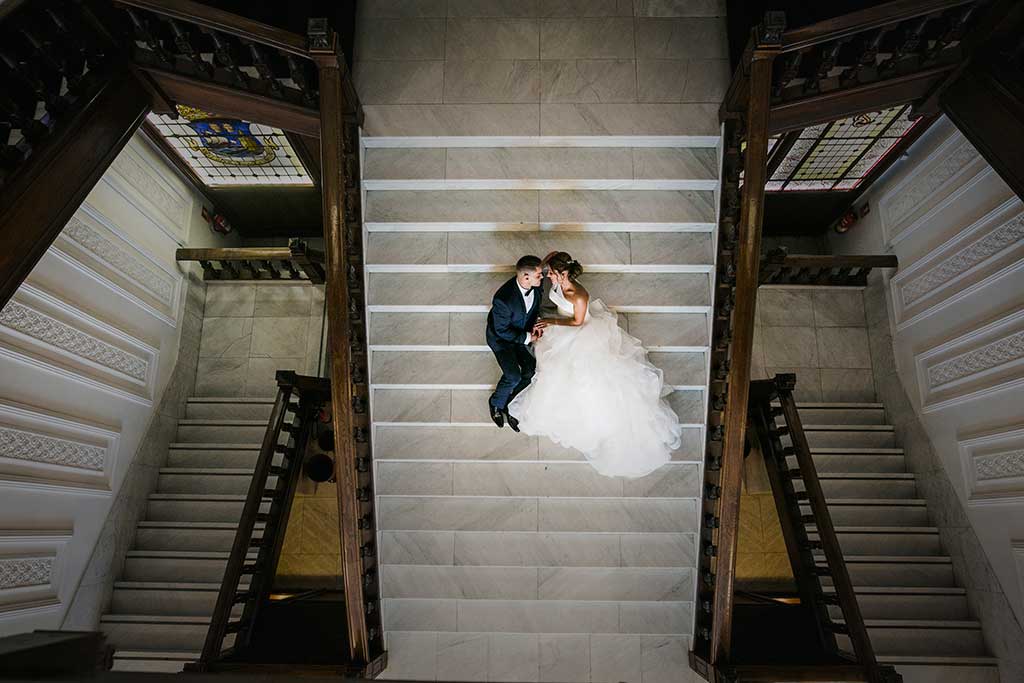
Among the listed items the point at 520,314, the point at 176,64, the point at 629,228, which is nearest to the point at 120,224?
the point at 176,64

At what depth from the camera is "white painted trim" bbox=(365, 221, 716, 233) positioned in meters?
4.36

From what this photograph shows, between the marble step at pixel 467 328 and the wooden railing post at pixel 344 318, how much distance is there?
0.98 feet

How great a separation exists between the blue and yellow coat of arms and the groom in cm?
357

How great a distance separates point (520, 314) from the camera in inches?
161

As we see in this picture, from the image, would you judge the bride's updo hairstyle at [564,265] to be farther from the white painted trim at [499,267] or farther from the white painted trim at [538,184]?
the white painted trim at [538,184]

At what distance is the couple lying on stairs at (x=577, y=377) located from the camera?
4027 millimetres

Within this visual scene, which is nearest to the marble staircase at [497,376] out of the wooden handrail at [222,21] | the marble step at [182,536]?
→ the wooden handrail at [222,21]

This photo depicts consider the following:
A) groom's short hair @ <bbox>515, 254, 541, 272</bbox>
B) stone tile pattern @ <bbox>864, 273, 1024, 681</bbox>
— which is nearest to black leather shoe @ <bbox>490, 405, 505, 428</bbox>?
groom's short hair @ <bbox>515, 254, 541, 272</bbox>

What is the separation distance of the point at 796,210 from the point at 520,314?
16.4 feet

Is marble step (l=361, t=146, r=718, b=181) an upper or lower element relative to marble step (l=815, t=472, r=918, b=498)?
upper

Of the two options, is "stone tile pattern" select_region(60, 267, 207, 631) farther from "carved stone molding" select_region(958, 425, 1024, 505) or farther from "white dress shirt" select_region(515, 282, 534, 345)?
"carved stone molding" select_region(958, 425, 1024, 505)

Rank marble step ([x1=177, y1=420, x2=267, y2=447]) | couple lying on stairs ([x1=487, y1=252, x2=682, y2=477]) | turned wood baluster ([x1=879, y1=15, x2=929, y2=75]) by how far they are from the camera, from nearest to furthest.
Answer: turned wood baluster ([x1=879, y1=15, x2=929, y2=75])
couple lying on stairs ([x1=487, y1=252, x2=682, y2=477])
marble step ([x1=177, y1=420, x2=267, y2=447])

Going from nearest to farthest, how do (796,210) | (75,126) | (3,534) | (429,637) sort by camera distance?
(75,126) → (3,534) → (429,637) → (796,210)

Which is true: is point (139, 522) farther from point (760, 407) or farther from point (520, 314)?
point (760, 407)
